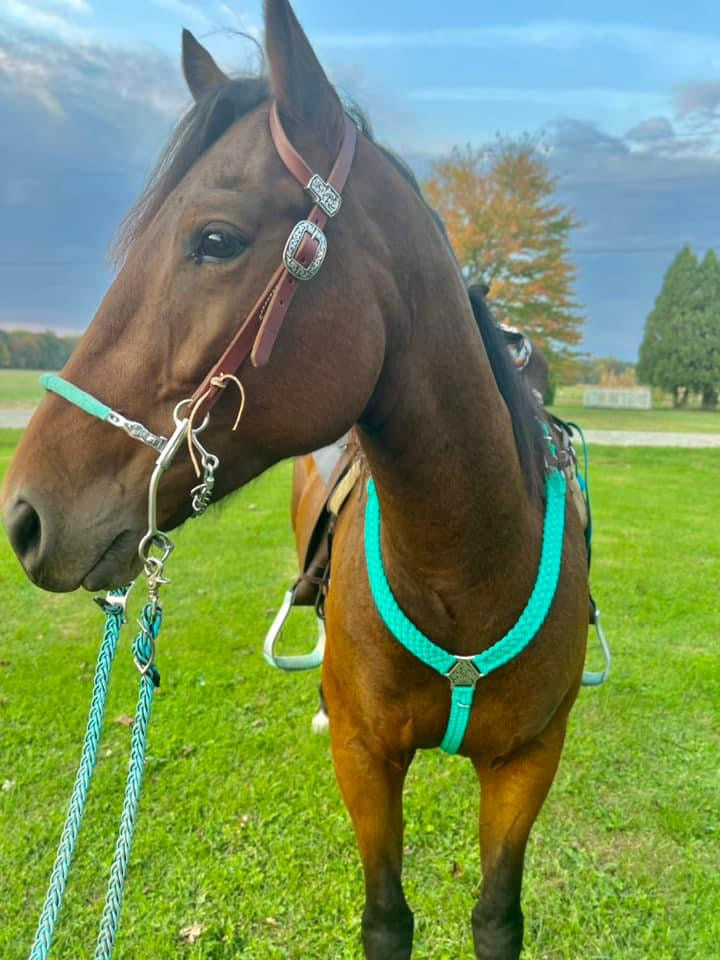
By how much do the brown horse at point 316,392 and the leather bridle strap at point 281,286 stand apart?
0.02 meters

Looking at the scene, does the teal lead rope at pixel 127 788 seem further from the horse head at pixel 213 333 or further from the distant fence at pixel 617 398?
the distant fence at pixel 617 398

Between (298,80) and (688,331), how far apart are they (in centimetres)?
4073

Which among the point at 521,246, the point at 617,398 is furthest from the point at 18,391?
the point at 617,398

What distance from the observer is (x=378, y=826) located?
1979mm

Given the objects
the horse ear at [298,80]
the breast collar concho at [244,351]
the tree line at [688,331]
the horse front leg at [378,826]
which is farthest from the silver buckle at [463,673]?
the tree line at [688,331]

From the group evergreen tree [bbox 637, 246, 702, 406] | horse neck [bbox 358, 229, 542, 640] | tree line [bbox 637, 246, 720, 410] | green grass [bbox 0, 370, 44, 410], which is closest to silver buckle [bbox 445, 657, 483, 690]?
horse neck [bbox 358, 229, 542, 640]

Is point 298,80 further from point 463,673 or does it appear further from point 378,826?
point 378,826

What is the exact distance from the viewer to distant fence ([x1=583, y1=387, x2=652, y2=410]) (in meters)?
33.1

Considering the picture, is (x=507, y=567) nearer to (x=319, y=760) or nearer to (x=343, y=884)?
(x=343, y=884)

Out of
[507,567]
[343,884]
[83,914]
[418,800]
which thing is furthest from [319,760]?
[507,567]

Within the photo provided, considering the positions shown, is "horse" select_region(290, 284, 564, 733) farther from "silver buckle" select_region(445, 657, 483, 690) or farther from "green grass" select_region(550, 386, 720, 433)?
"green grass" select_region(550, 386, 720, 433)

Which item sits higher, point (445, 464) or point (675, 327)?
point (675, 327)

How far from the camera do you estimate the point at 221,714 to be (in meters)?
4.04

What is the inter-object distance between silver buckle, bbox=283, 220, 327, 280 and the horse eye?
0.09 meters
